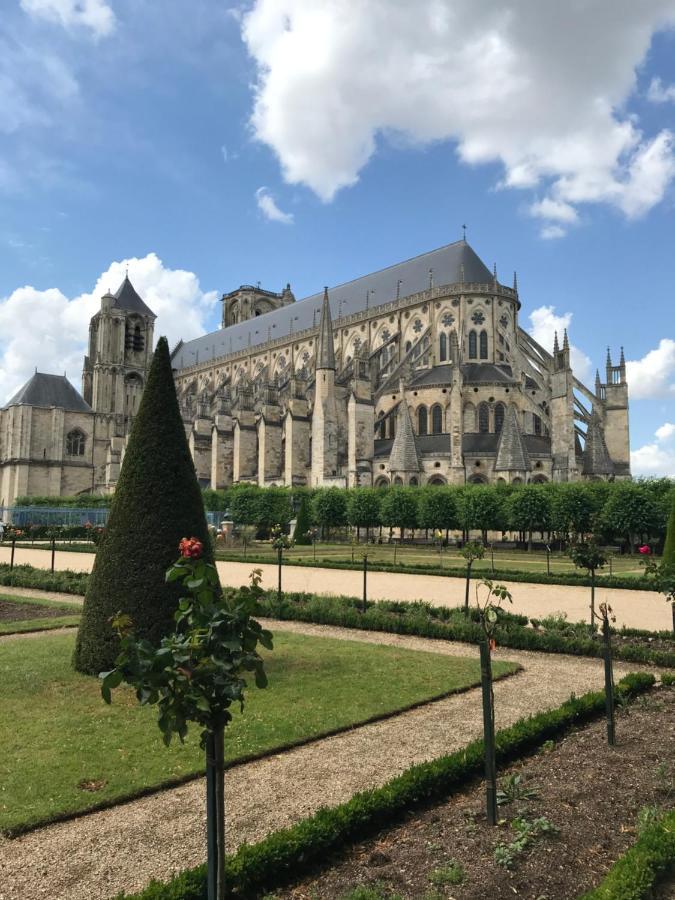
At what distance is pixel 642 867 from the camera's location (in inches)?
153

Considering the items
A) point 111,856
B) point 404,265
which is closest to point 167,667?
point 111,856

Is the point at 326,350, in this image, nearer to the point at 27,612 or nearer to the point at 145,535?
the point at 27,612

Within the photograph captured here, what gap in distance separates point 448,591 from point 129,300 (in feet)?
209

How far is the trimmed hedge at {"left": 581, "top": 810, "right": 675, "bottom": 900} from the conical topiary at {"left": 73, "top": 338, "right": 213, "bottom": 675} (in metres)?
5.25

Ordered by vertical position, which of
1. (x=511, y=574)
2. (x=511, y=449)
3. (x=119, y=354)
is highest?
(x=119, y=354)

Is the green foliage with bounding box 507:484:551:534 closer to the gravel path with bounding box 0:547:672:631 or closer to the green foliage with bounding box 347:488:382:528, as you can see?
the green foliage with bounding box 347:488:382:528

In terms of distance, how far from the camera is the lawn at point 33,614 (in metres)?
12.1

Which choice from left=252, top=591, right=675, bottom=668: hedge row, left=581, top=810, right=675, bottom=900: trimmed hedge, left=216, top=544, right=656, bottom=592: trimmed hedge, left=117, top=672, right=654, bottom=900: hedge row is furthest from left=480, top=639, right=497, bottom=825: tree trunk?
left=216, top=544, right=656, bottom=592: trimmed hedge

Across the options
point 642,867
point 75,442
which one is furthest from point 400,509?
point 75,442

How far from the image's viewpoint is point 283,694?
780 centimetres

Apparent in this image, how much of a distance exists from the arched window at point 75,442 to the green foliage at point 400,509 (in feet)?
122

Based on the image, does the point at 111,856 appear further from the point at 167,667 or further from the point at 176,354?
the point at 176,354

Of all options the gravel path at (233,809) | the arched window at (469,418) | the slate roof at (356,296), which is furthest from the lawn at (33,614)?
the slate roof at (356,296)

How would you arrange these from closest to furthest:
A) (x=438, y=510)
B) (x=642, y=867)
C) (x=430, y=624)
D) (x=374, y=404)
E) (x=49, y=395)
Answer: (x=642, y=867) < (x=430, y=624) < (x=438, y=510) < (x=374, y=404) < (x=49, y=395)
